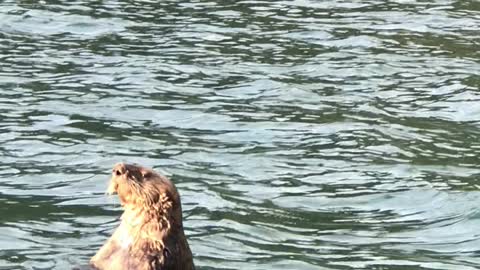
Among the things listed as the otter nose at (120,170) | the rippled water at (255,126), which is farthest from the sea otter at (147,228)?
the rippled water at (255,126)

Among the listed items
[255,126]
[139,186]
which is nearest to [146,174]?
[139,186]

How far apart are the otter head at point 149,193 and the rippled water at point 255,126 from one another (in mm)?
1014

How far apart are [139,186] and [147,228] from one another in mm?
204

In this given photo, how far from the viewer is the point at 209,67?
12500 mm

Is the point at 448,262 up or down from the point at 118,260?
down

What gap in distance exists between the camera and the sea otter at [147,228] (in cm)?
634

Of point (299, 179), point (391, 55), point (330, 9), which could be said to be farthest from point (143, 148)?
point (330, 9)

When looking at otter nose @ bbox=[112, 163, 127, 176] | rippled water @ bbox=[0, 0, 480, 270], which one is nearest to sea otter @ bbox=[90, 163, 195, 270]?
otter nose @ bbox=[112, 163, 127, 176]

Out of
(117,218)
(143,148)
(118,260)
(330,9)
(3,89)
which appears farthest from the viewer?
(330,9)

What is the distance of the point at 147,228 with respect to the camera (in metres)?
6.43

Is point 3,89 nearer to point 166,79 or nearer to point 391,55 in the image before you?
point 166,79

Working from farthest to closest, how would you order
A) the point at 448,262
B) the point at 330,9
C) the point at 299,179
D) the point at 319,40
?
the point at 330,9 → the point at 319,40 → the point at 299,179 → the point at 448,262

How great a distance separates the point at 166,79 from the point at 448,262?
490 centimetres

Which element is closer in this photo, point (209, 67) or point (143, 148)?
point (143, 148)
